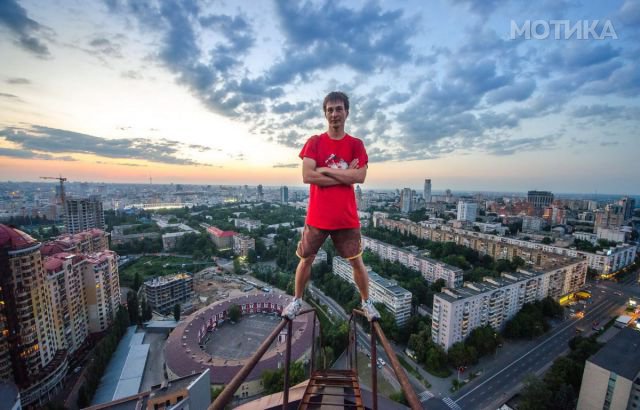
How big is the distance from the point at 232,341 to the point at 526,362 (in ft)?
38.8

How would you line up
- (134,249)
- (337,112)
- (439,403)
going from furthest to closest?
(134,249)
(439,403)
(337,112)

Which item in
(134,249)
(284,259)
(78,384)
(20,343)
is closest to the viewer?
(20,343)

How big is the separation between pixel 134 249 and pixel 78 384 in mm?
18026

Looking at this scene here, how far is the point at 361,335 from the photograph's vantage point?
1262cm

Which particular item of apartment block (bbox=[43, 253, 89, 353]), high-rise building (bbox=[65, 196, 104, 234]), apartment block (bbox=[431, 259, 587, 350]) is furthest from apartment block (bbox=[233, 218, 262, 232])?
apartment block (bbox=[431, 259, 587, 350])

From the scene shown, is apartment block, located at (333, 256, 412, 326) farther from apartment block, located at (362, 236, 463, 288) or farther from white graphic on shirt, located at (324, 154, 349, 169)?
white graphic on shirt, located at (324, 154, 349, 169)

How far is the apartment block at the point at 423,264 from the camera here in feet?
51.9

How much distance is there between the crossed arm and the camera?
174 cm

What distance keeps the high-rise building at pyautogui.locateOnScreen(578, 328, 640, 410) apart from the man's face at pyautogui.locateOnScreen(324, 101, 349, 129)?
10175 mm

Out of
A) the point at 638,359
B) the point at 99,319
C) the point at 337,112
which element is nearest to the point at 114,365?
the point at 99,319

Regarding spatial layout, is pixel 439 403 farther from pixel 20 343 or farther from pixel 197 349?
pixel 20 343

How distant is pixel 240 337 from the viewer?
1292 cm

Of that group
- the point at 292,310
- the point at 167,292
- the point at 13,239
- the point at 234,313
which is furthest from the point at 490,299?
the point at 13,239

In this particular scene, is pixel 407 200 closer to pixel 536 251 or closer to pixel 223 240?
pixel 536 251
